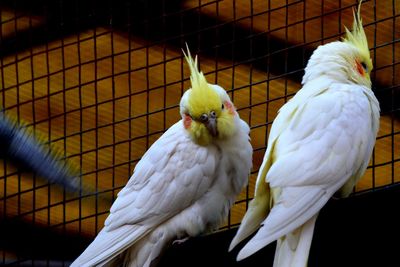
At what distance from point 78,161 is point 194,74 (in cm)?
91

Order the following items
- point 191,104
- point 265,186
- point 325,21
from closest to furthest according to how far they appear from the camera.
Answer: point 265,186 → point 191,104 → point 325,21

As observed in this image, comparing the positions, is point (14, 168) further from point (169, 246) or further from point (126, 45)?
point (169, 246)

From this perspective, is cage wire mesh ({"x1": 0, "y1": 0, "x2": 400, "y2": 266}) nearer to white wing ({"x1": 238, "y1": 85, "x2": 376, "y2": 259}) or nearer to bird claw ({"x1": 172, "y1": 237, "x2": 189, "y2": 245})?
white wing ({"x1": 238, "y1": 85, "x2": 376, "y2": 259})

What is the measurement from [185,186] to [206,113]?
0.21 m

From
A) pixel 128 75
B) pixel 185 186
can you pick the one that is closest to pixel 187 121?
pixel 185 186

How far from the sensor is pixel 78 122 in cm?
387

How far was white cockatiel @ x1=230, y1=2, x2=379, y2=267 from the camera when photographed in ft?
8.84

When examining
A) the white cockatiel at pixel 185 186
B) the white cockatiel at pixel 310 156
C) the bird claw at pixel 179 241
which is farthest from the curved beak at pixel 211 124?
the bird claw at pixel 179 241

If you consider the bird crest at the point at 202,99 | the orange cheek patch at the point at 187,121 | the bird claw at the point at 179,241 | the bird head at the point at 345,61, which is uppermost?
the bird head at the point at 345,61

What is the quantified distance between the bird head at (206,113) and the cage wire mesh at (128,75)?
0.40 m

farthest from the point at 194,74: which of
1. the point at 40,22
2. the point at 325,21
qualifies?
the point at 40,22

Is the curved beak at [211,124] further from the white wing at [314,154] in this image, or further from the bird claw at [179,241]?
the bird claw at [179,241]

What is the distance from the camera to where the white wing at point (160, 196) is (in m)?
3.05

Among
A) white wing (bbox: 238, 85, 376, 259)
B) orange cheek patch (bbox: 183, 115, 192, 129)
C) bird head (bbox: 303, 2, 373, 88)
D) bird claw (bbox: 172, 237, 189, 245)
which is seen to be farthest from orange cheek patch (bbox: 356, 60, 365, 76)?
bird claw (bbox: 172, 237, 189, 245)
